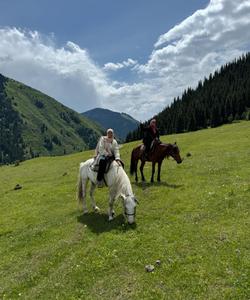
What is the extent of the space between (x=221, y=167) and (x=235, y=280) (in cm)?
1933

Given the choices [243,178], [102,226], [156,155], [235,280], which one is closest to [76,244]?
[102,226]

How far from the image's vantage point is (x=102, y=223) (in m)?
19.5

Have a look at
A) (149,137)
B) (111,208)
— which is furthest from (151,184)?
(111,208)

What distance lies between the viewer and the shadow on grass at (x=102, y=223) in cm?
1809

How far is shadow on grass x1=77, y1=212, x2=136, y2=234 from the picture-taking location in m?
18.1

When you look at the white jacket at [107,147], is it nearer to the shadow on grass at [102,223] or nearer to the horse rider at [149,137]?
the shadow on grass at [102,223]

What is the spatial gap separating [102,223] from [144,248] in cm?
475

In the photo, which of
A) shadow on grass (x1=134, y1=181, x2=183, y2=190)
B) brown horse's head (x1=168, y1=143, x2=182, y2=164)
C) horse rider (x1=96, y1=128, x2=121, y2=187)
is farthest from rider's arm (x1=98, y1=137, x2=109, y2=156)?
brown horse's head (x1=168, y1=143, x2=182, y2=164)

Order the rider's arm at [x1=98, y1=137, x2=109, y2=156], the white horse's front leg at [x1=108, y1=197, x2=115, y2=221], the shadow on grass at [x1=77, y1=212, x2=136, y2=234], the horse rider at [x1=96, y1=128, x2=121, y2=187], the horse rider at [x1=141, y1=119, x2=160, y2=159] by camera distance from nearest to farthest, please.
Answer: the shadow on grass at [x1=77, y1=212, x2=136, y2=234]
the white horse's front leg at [x1=108, y1=197, x2=115, y2=221]
the horse rider at [x1=96, y1=128, x2=121, y2=187]
the rider's arm at [x1=98, y1=137, x2=109, y2=156]
the horse rider at [x1=141, y1=119, x2=160, y2=159]

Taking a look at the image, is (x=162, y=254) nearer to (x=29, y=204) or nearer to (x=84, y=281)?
(x=84, y=281)

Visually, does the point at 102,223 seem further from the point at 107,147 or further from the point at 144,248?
the point at 144,248

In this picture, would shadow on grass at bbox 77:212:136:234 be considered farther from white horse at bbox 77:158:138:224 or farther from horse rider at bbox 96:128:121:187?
horse rider at bbox 96:128:121:187

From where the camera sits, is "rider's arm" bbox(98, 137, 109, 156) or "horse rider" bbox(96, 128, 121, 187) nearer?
"horse rider" bbox(96, 128, 121, 187)

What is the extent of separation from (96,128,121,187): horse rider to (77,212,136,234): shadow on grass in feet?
6.96
